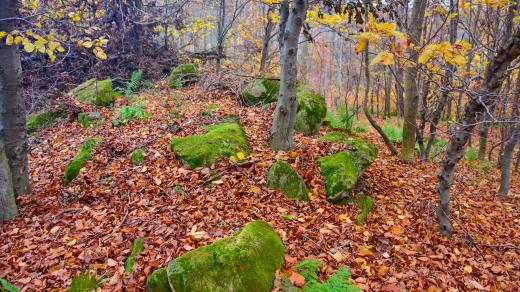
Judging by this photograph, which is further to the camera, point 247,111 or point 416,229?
point 247,111

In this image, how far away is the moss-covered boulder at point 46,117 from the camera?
8.26m

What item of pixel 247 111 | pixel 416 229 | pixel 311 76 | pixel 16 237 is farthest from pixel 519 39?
pixel 311 76

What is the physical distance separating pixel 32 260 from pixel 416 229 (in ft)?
15.7

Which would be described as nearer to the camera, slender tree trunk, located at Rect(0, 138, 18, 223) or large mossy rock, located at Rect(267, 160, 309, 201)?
slender tree trunk, located at Rect(0, 138, 18, 223)

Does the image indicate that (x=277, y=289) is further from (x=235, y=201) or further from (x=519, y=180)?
(x=519, y=180)

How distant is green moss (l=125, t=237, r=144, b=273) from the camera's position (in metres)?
3.29

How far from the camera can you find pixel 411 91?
6980mm

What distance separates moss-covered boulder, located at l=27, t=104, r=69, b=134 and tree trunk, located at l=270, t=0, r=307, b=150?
624 centimetres

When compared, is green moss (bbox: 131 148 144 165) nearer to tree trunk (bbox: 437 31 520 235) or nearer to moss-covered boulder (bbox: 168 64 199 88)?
tree trunk (bbox: 437 31 520 235)

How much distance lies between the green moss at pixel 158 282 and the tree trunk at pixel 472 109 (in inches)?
127

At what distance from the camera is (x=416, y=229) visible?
4578mm

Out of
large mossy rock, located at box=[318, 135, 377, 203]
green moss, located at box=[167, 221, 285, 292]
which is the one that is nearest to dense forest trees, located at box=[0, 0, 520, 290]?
large mossy rock, located at box=[318, 135, 377, 203]

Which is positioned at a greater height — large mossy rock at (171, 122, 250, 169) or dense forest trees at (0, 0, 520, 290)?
dense forest trees at (0, 0, 520, 290)

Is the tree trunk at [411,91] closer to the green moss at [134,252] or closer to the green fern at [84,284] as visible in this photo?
the green moss at [134,252]
